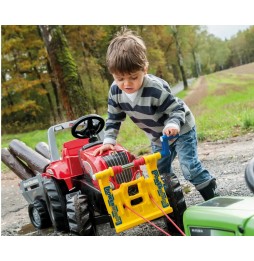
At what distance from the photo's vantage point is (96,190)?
1999mm

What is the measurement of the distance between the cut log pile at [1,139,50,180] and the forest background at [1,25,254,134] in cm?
11

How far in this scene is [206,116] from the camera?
237 centimetres

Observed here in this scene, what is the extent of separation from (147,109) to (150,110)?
0.01 metres

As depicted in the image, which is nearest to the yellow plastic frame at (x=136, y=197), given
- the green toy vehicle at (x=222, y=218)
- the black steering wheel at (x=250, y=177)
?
the green toy vehicle at (x=222, y=218)

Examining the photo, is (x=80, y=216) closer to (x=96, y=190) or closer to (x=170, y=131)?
(x=96, y=190)

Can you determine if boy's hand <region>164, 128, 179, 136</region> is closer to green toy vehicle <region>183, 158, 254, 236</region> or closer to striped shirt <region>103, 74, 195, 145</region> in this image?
striped shirt <region>103, 74, 195, 145</region>

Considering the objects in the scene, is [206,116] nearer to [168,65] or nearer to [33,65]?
[168,65]

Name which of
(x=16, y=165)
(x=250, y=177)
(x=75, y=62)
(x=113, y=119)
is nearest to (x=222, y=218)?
(x=250, y=177)

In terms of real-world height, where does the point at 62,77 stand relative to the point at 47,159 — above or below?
above

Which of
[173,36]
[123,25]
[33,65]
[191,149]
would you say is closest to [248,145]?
[191,149]

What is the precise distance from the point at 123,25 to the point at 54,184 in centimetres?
81

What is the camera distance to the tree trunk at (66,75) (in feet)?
8.84

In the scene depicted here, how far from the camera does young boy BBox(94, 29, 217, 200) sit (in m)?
1.79

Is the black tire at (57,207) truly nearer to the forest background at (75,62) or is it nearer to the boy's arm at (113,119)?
the boy's arm at (113,119)
